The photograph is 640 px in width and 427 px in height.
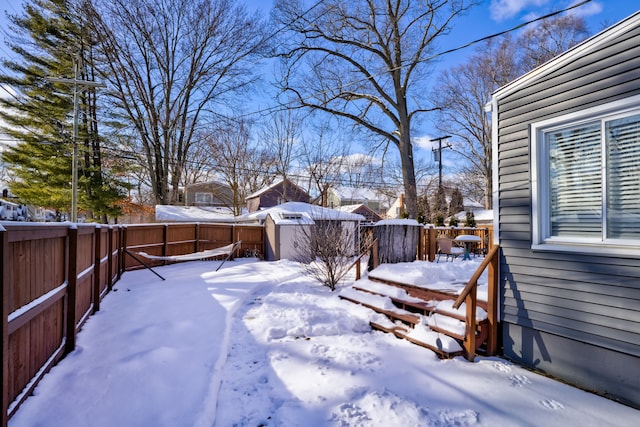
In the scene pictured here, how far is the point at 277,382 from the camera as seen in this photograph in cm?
297

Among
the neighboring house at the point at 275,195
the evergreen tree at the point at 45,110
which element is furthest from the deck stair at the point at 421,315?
the neighboring house at the point at 275,195

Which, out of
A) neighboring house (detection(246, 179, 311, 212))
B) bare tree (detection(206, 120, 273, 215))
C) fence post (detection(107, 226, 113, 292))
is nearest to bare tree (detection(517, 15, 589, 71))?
neighboring house (detection(246, 179, 311, 212))

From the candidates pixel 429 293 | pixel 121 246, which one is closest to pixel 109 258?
pixel 121 246

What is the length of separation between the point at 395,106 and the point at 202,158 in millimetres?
13648

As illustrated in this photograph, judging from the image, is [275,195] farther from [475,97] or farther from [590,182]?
[590,182]

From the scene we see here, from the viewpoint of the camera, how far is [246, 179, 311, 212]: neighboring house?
23953 mm

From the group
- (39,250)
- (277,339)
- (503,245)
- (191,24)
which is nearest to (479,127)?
(191,24)

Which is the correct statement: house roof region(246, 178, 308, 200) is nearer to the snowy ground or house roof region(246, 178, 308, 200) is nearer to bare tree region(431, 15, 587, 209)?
bare tree region(431, 15, 587, 209)

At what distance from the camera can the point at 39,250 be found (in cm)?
253

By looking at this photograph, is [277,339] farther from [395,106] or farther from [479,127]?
[479,127]

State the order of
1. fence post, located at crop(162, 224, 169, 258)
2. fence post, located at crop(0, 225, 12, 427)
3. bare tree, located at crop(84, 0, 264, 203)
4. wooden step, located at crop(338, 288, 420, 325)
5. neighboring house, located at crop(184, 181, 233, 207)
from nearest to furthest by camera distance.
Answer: fence post, located at crop(0, 225, 12, 427) → wooden step, located at crop(338, 288, 420, 325) → fence post, located at crop(162, 224, 169, 258) → bare tree, located at crop(84, 0, 264, 203) → neighboring house, located at crop(184, 181, 233, 207)

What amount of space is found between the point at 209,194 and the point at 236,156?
504 centimetres

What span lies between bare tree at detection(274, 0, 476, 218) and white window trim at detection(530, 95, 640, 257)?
417 inches

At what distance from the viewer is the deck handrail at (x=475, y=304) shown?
3504mm
